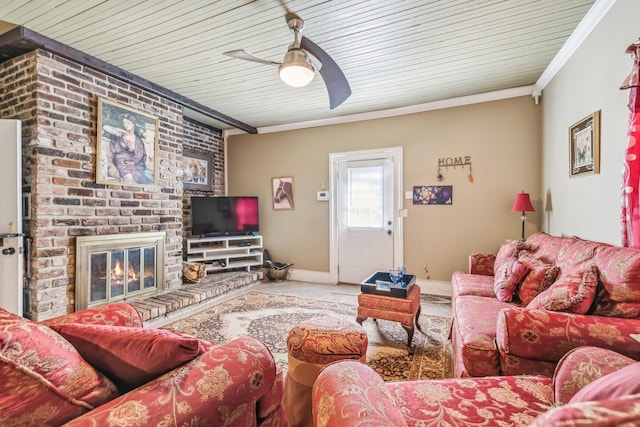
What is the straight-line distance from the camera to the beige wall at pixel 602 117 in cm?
191

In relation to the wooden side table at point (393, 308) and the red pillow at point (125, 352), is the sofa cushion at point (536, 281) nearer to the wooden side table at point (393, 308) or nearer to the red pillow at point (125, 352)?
the wooden side table at point (393, 308)

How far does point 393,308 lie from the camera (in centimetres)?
232

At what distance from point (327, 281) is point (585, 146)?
349cm

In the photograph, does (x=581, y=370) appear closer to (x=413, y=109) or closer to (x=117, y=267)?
(x=117, y=267)

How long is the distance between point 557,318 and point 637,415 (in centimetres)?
134

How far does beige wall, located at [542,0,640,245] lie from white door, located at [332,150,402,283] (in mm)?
1856

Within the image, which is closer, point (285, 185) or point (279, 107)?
point (279, 107)

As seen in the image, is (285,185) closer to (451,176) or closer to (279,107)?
(279,107)

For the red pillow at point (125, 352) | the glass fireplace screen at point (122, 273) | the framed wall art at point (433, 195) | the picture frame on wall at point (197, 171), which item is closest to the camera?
the red pillow at point (125, 352)

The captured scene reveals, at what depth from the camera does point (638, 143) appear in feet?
5.36

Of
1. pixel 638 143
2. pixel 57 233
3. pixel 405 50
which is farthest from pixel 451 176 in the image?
pixel 57 233

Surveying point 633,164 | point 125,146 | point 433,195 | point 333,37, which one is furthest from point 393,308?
point 125,146

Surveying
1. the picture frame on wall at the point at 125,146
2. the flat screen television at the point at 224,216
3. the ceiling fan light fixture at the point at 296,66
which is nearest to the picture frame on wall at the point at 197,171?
the flat screen television at the point at 224,216

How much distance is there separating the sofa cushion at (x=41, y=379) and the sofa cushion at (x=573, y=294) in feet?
6.41
